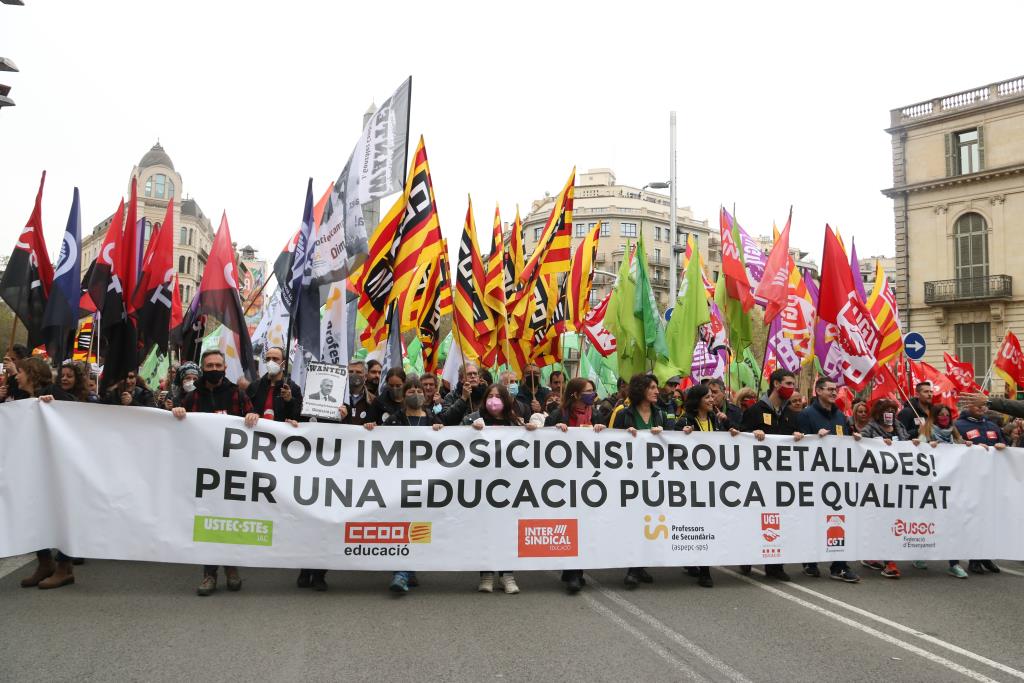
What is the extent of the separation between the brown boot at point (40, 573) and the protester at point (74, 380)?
169 cm

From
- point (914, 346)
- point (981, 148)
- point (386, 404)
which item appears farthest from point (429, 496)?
point (981, 148)

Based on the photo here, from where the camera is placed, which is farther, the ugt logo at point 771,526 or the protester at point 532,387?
the protester at point 532,387

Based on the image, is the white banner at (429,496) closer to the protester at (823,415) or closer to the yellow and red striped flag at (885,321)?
the protester at (823,415)

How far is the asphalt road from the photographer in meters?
4.82

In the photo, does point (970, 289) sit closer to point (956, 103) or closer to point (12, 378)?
point (956, 103)

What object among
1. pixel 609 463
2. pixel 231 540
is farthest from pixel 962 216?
pixel 231 540

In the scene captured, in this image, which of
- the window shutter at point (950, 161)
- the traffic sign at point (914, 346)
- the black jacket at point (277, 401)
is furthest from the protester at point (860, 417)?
the window shutter at point (950, 161)

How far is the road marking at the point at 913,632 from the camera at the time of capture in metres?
5.07

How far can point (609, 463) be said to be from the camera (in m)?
7.41

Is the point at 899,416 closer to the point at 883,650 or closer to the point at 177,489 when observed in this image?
the point at 883,650

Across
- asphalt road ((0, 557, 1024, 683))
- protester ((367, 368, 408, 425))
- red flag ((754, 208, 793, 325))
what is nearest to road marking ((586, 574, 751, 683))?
asphalt road ((0, 557, 1024, 683))

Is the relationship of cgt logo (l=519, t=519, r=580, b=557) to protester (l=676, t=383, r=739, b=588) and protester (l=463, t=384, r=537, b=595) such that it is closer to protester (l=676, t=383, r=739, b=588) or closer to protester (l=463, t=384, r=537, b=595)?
protester (l=463, t=384, r=537, b=595)

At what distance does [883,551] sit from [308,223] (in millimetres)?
6784

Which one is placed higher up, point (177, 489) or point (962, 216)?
point (962, 216)
